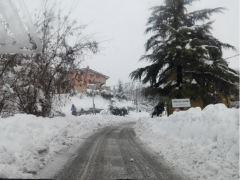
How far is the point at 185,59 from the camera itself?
13836mm

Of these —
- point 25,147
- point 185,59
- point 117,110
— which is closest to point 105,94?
point 117,110

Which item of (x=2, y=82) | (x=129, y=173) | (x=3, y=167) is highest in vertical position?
(x=2, y=82)

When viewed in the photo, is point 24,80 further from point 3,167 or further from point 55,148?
point 3,167

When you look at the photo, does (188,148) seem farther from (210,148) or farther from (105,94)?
(105,94)

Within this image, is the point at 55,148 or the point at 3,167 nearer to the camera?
the point at 3,167

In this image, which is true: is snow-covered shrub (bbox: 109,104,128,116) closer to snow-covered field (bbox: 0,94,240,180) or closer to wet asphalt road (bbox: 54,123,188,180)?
snow-covered field (bbox: 0,94,240,180)

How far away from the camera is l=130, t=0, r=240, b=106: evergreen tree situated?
13.3m

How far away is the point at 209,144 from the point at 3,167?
5496 mm

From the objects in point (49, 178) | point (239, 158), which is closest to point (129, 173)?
point (49, 178)

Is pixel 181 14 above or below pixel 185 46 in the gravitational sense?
above

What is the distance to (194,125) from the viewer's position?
7785 mm

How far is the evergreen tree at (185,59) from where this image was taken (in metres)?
13.3

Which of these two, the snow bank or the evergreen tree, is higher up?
the evergreen tree

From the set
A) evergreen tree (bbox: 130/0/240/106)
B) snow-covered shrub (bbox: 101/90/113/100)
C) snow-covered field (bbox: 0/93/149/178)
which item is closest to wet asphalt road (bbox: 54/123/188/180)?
snow-covered field (bbox: 0/93/149/178)
